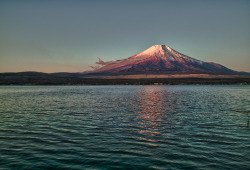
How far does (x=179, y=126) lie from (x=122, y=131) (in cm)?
529

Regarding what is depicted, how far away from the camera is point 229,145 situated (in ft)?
44.9

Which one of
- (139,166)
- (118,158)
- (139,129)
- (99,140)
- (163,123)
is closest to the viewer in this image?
(139,166)

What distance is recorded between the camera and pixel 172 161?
35.9 feet

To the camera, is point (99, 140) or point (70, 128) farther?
point (70, 128)

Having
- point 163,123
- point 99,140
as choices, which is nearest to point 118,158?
point 99,140

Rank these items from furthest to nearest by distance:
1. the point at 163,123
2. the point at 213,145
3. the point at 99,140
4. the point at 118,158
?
the point at 163,123
the point at 99,140
the point at 213,145
the point at 118,158

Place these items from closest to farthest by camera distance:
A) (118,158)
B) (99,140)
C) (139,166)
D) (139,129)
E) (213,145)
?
(139,166)
(118,158)
(213,145)
(99,140)
(139,129)

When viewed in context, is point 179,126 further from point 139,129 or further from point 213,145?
point 213,145

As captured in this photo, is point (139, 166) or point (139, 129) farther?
point (139, 129)

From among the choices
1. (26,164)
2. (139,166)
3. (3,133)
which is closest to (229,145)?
(139,166)

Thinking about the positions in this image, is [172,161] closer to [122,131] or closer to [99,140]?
[99,140]

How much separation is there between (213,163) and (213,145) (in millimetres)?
3079

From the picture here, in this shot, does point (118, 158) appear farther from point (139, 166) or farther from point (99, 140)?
point (99, 140)

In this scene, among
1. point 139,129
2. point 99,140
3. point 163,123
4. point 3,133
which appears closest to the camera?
point 99,140
